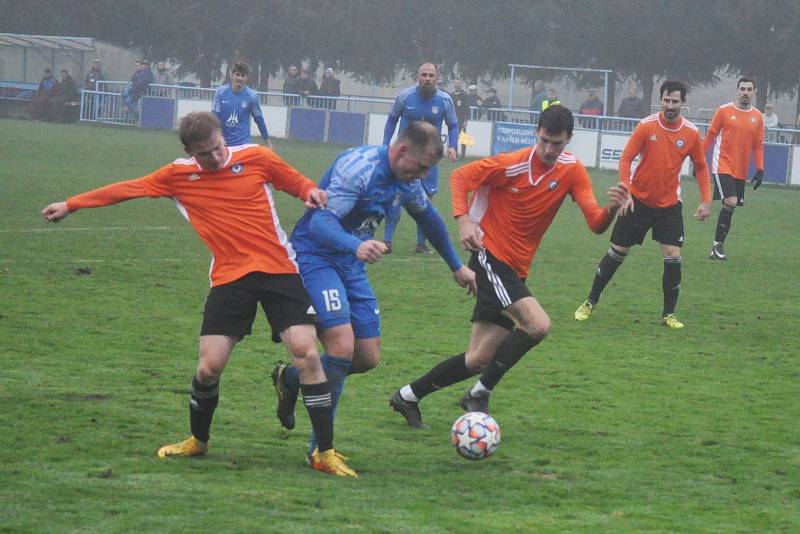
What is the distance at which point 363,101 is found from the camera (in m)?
38.9

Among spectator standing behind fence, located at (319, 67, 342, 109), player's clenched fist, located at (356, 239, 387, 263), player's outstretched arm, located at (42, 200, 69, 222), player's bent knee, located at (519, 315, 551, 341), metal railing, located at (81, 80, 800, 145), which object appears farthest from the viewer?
spectator standing behind fence, located at (319, 67, 342, 109)

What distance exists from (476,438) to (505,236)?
1599 mm

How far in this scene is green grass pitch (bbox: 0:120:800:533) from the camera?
18.8 ft

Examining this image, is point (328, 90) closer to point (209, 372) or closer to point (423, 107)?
point (423, 107)

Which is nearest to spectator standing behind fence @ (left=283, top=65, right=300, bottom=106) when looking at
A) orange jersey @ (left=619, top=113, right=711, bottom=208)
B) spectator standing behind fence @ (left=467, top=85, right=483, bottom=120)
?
spectator standing behind fence @ (left=467, top=85, right=483, bottom=120)

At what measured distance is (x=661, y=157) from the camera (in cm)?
1171

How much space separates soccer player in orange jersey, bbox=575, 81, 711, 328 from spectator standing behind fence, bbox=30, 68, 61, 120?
34312 millimetres

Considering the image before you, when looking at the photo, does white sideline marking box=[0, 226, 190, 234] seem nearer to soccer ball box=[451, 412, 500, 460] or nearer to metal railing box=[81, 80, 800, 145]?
soccer ball box=[451, 412, 500, 460]

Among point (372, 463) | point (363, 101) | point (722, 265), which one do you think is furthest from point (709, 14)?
point (372, 463)

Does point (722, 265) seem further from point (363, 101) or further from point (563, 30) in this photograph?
point (563, 30)

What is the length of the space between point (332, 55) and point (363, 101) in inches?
613

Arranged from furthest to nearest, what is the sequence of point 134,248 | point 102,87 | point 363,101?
1. point 102,87
2. point 363,101
3. point 134,248

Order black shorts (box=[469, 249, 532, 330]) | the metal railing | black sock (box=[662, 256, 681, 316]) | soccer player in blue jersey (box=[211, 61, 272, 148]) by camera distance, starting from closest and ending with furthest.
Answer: black shorts (box=[469, 249, 532, 330])
black sock (box=[662, 256, 681, 316])
soccer player in blue jersey (box=[211, 61, 272, 148])
the metal railing

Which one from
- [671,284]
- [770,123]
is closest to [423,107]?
[671,284]
